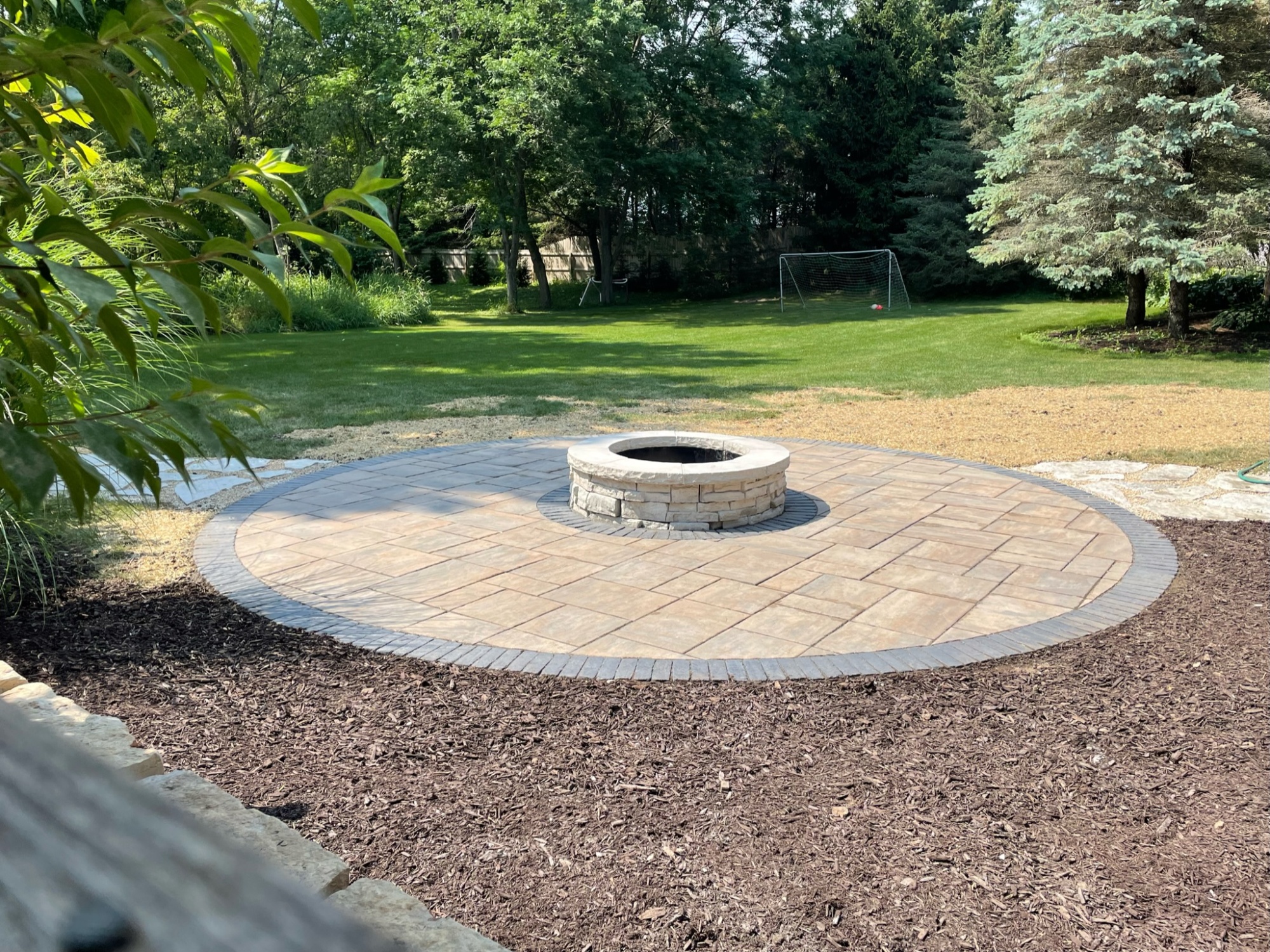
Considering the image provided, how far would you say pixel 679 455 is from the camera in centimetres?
690

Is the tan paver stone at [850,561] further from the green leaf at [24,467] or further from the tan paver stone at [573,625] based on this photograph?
the green leaf at [24,467]

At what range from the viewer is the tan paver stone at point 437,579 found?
15.8 feet

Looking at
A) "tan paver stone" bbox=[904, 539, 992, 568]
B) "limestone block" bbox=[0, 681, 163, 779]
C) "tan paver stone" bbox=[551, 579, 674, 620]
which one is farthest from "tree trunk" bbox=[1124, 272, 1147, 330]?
"limestone block" bbox=[0, 681, 163, 779]

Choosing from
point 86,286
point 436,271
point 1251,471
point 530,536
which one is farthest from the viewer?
point 436,271

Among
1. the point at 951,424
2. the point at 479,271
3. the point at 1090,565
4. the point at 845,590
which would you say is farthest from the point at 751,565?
the point at 479,271

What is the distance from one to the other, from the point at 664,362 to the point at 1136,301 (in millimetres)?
9365

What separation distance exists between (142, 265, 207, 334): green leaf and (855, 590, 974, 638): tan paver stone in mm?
3705

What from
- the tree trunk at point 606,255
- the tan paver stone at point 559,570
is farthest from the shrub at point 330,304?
the tan paver stone at point 559,570

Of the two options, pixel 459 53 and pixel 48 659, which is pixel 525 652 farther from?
pixel 459 53

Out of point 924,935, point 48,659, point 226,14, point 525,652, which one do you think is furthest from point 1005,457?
point 226,14

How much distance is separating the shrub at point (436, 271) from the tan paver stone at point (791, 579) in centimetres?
3613

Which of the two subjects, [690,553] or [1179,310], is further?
[1179,310]

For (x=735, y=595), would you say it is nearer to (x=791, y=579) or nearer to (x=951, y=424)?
(x=791, y=579)

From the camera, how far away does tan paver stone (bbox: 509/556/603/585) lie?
16.5 ft
